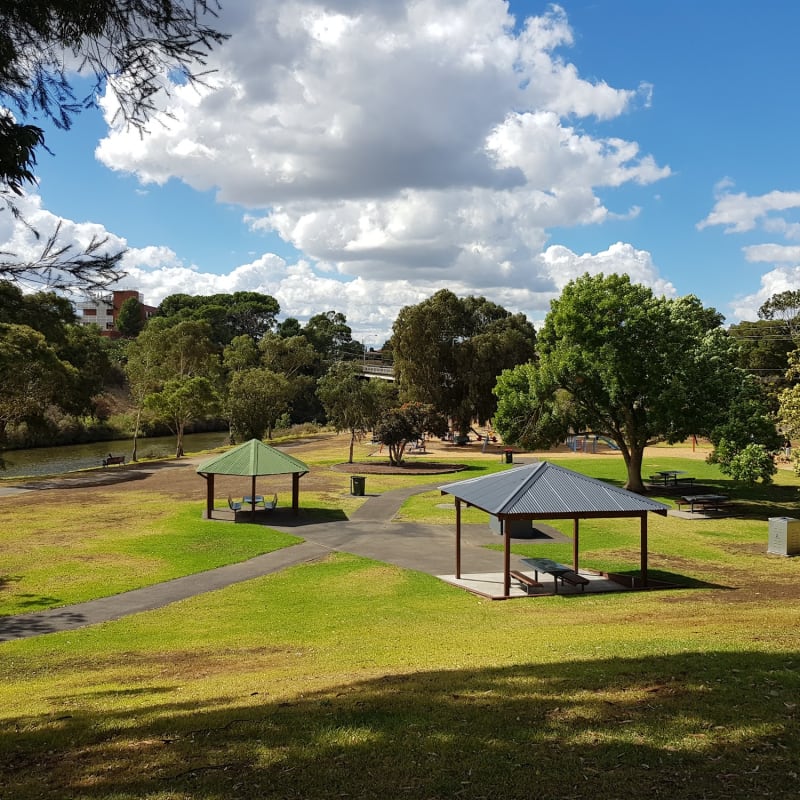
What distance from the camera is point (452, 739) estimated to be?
257 inches

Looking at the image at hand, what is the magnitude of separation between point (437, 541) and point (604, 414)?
53.3 feet

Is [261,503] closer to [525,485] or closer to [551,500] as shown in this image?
[525,485]

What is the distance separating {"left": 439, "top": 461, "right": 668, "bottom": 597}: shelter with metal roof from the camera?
1657 centimetres

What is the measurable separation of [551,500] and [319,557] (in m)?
7.42

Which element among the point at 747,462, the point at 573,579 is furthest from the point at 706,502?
the point at 573,579

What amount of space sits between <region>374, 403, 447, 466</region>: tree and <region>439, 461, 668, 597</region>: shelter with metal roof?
2573 cm

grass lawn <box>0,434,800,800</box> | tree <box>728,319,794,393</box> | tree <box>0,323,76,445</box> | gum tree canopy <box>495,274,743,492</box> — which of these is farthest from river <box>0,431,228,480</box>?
tree <box>728,319,794,393</box>

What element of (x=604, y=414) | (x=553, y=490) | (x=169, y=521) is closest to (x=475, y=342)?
(x=604, y=414)

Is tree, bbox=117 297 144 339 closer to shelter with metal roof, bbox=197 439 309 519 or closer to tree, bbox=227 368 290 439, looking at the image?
tree, bbox=227 368 290 439

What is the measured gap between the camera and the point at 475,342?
61250mm

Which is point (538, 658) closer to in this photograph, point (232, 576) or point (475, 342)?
point (232, 576)

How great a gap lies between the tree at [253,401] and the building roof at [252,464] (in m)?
34.3

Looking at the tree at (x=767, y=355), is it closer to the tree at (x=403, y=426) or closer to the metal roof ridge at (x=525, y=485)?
the tree at (x=403, y=426)

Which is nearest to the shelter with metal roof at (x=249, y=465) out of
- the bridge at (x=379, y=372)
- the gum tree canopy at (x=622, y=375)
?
the gum tree canopy at (x=622, y=375)
